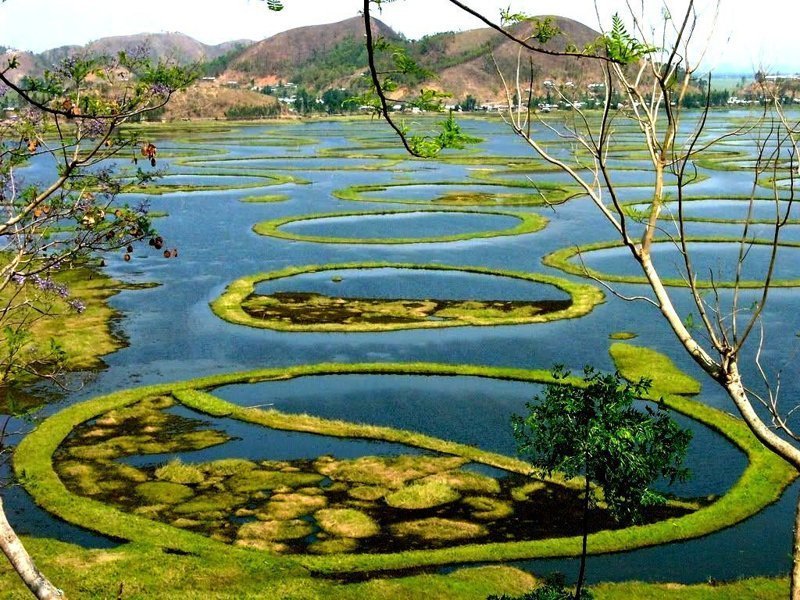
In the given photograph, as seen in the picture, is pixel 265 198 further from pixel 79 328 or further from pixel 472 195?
pixel 79 328

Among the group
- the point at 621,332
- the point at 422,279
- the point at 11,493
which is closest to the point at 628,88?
the point at 11,493

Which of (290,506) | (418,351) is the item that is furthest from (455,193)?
(290,506)

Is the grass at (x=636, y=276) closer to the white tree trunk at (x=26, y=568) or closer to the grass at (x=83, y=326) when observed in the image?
the grass at (x=83, y=326)

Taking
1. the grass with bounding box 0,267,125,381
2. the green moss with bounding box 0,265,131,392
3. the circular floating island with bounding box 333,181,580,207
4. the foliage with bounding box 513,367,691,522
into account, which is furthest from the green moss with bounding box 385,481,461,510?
the circular floating island with bounding box 333,181,580,207

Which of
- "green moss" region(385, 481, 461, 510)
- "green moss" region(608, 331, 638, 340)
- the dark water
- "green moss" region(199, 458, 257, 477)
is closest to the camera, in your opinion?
the dark water

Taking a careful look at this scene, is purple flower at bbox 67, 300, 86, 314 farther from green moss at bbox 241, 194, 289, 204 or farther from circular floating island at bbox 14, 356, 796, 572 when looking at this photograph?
green moss at bbox 241, 194, 289, 204

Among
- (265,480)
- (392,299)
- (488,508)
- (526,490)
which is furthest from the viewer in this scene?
(392,299)
